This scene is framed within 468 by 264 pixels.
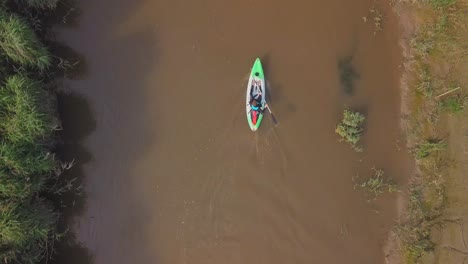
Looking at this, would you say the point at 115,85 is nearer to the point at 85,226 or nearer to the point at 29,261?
the point at 85,226

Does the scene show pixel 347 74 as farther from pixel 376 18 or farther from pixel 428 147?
pixel 428 147

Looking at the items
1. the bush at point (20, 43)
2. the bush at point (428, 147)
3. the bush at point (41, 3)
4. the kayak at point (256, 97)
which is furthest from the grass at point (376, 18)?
the bush at point (20, 43)

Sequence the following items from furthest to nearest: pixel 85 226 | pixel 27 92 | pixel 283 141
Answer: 1. pixel 283 141
2. pixel 85 226
3. pixel 27 92

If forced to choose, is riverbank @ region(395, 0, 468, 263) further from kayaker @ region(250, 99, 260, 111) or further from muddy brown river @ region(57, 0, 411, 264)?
kayaker @ region(250, 99, 260, 111)

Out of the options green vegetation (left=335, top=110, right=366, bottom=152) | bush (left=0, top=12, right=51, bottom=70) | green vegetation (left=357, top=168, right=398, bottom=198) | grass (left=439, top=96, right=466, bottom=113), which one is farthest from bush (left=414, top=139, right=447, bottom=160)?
bush (left=0, top=12, right=51, bottom=70)

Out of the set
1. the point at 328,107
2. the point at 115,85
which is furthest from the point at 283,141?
the point at 115,85
